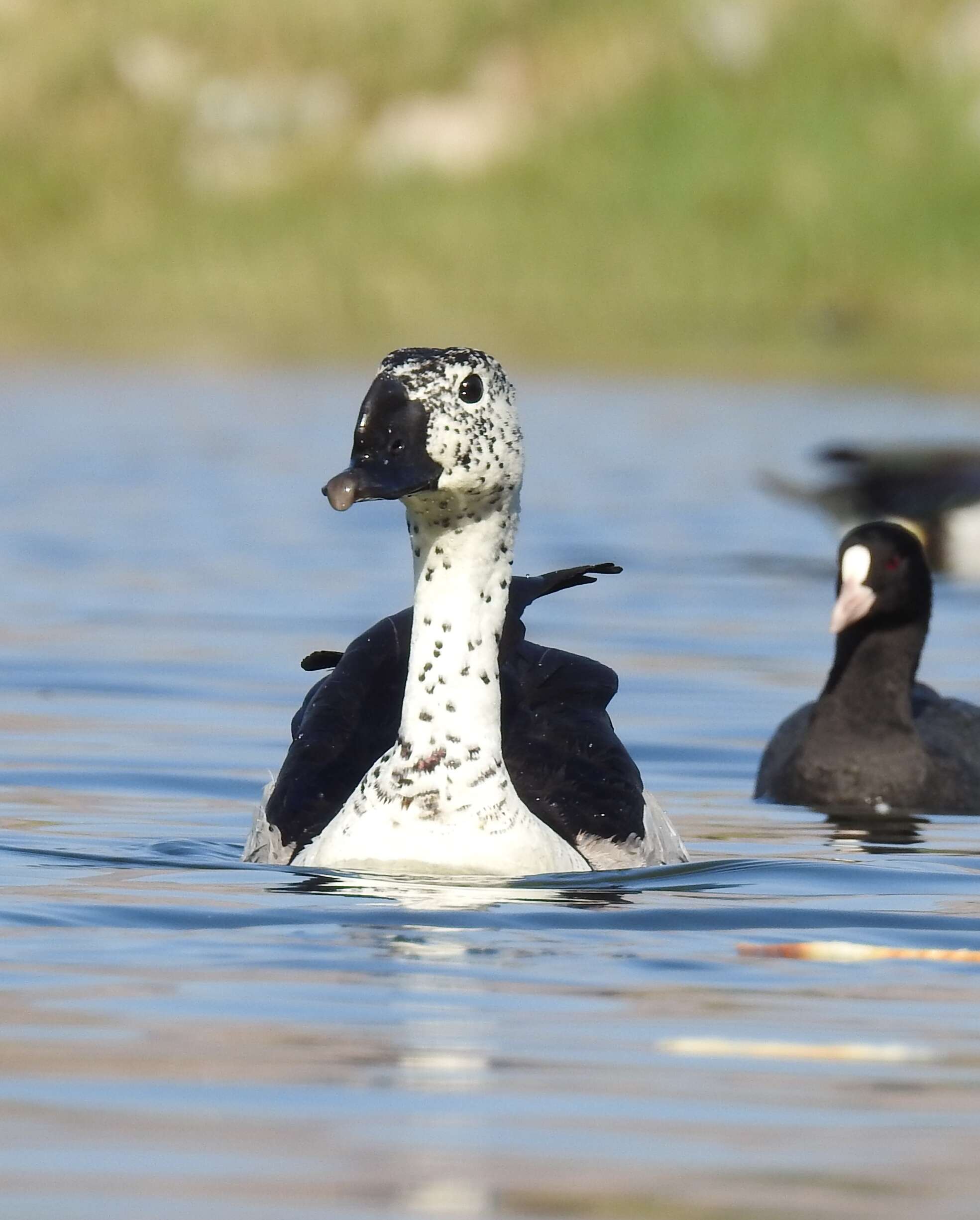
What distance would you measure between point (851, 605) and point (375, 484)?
4025mm

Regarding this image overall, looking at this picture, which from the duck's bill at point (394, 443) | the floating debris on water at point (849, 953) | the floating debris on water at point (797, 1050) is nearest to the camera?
the floating debris on water at point (797, 1050)

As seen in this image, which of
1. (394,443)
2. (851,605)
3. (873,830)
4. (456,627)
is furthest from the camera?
(851,605)

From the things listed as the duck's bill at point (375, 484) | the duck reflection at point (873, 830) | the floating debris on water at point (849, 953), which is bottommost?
the floating debris on water at point (849, 953)

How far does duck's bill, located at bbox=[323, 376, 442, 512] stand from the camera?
7.11 metres

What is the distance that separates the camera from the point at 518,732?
8094 mm

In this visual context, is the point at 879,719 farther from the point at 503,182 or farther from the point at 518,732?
the point at 503,182

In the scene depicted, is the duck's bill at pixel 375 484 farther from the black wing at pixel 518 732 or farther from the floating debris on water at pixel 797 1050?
the floating debris on water at pixel 797 1050

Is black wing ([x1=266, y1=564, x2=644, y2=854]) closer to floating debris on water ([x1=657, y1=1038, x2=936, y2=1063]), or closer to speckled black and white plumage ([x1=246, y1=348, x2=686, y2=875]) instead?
speckled black and white plumage ([x1=246, y1=348, x2=686, y2=875])

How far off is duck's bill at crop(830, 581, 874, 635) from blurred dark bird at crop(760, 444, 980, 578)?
678 cm

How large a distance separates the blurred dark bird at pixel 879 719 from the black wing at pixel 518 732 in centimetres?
219

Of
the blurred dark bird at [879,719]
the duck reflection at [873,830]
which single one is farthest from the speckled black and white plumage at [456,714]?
the blurred dark bird at [879,719]

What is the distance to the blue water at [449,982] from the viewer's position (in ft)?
15.3

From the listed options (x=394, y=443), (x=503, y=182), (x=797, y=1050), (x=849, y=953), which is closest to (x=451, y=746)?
(x=394, y=443)

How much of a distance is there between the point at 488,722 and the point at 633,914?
0.70 metres
